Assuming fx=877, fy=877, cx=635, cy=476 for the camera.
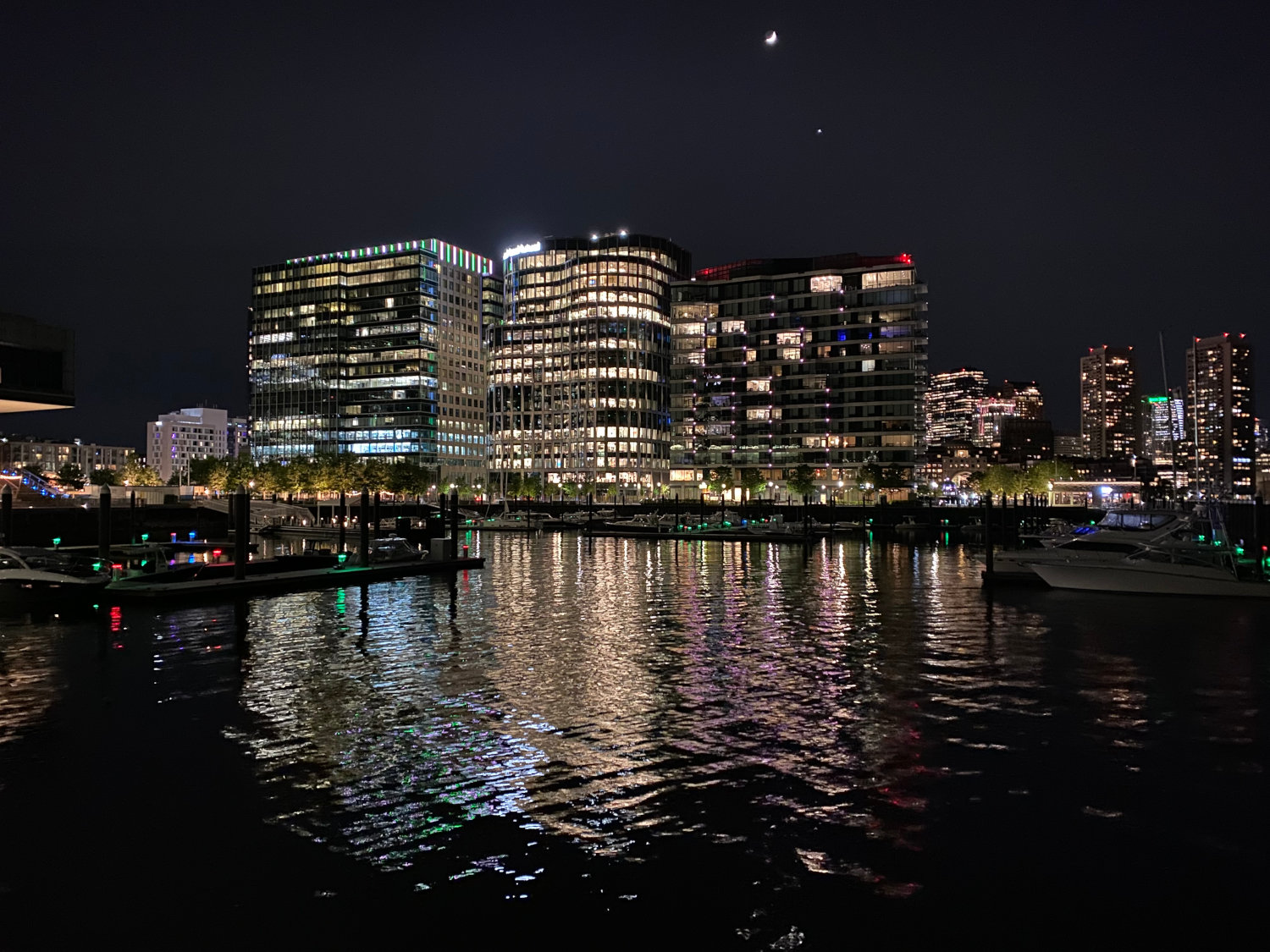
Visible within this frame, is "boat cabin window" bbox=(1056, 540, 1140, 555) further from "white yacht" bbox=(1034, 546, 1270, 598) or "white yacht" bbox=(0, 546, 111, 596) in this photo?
"white yacht" bbox=(0, 546, 111, 596)

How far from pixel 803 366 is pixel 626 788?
170 metres

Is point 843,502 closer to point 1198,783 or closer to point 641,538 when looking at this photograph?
point 641,538

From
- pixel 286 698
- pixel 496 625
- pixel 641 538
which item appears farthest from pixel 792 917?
pixel 641 538

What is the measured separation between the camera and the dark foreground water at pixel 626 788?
33.8ft

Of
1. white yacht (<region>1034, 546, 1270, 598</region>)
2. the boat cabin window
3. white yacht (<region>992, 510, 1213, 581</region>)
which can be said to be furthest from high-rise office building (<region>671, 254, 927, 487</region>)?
white yacht (<region>1034, 546, 1270, 598</region>)

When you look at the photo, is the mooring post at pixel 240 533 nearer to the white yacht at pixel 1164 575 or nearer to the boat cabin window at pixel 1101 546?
the white yacht at pixel 1164 575

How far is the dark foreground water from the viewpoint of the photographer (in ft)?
33.8

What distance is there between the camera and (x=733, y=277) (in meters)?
192

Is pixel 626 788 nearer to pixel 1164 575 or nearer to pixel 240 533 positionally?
pixel 240 533

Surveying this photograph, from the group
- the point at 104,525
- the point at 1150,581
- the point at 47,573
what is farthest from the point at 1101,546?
the point at 104,525

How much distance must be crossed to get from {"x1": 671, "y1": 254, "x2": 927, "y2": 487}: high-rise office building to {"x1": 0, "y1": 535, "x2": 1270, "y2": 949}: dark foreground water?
144347mm

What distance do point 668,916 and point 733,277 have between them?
189 m

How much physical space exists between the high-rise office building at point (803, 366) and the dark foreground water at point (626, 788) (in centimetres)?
14435

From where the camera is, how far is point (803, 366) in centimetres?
17875
